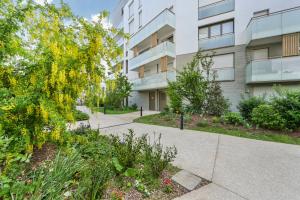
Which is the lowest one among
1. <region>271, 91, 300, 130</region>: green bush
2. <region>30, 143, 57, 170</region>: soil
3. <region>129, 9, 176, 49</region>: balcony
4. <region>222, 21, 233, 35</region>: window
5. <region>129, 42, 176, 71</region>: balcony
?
<region>30, 143, 57, 170</region>: soil

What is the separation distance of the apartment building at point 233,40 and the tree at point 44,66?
9.68 metres

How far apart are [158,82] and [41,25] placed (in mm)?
13211

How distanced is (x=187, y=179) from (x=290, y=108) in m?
7.50

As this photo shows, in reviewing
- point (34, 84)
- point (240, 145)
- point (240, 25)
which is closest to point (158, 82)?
point (240, 25)

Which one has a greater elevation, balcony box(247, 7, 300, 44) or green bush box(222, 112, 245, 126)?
balcony box(247, 7, 300, 44)

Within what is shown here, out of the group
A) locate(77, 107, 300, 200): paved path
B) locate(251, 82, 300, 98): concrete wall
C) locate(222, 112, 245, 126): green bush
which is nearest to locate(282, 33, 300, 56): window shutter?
locate(251, 82, 300, 98): concrete wall

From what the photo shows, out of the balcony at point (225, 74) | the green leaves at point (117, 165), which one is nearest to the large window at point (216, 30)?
the balcony at point (225, 74)

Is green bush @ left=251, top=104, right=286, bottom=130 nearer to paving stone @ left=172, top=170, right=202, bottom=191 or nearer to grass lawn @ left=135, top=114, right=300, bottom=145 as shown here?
grass lawn @ left=135, top=114, right=300, bottom=145

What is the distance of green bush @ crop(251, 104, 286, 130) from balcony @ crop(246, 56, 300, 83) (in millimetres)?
3949

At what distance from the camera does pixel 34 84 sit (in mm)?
3168

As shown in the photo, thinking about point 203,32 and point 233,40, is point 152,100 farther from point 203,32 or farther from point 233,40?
point 233,40

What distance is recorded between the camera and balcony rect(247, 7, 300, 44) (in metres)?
10.5

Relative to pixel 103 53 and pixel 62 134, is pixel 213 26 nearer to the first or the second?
pixel 103 53

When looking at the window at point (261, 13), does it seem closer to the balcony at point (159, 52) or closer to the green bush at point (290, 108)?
the balcony at point (159, 52)
